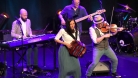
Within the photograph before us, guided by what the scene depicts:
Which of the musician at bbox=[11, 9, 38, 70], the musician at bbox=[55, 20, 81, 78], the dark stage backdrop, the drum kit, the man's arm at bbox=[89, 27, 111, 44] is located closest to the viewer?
the musician at bbox=[55, 20, 81, 78]

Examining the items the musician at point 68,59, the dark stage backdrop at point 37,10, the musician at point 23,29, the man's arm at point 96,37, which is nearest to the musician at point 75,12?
the musician at point 23,29

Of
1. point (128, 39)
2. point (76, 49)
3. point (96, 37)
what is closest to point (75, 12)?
point (96, 37)

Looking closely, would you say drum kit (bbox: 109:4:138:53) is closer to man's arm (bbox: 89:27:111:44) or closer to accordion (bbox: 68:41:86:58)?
man's arm (bbox: 89:27:111:44)

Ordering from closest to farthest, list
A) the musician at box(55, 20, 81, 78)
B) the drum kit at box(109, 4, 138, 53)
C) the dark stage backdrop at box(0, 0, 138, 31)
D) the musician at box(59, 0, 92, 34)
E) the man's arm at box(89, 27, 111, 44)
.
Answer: the musician at box(55, 20, 81, 78)
the man's arm at box(89, 27, 111, 44)
the musician at box(59, 0, 92, 34)
the drum kit at box(109, 4, 138, 53)
the dark stage backdrop at box(0, 0, 138, 31)

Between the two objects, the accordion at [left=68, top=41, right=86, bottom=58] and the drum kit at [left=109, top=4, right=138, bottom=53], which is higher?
the drum kit at [left=109, top=4, right=138, bottom=53]

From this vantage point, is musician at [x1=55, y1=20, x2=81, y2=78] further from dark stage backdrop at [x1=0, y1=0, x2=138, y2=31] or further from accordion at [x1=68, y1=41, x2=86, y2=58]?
dark stage backdrop at [x1=0, y1=0, x2=138, y2=31]

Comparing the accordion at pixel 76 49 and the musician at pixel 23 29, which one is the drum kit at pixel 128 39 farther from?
the accordion at pixel 76 49

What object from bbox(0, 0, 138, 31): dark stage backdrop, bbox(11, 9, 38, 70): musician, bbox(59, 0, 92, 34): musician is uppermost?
bbox(0, 0, 138, 31): dark stage backdrop

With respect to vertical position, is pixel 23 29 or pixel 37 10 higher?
pixel 37 10

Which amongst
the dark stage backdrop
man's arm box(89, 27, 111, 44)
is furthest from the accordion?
the dark stage backdrop

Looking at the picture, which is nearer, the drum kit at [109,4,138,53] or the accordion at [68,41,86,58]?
the accordion at [68,41,86,58]

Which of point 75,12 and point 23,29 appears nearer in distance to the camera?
point 23,29

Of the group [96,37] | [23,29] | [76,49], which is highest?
[23,29]

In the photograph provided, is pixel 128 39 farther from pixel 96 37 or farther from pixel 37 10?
pixel 37 10
